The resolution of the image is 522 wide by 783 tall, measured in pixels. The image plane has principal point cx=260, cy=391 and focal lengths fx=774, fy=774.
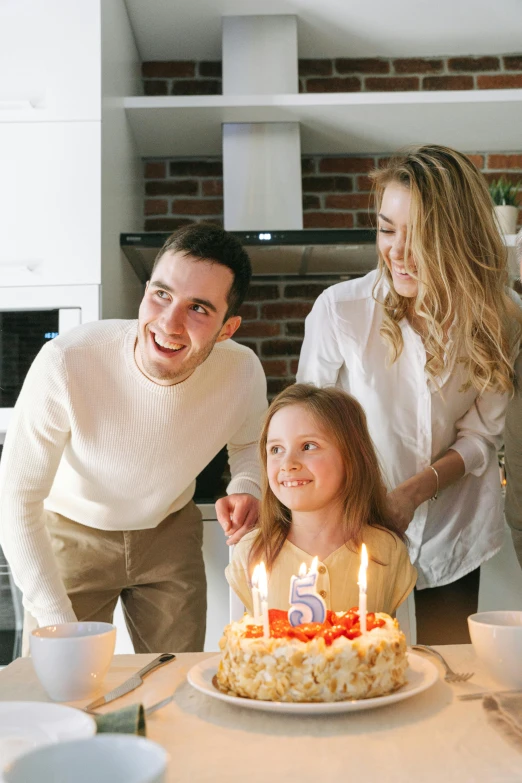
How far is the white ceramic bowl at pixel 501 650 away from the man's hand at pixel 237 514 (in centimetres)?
70

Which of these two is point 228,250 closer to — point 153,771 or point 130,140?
point 153,771

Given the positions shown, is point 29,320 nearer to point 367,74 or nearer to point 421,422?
point 421,422

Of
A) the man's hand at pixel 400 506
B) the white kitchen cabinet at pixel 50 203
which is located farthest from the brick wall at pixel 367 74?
the man's hand at pixel 400 506

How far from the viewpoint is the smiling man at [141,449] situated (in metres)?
1.43

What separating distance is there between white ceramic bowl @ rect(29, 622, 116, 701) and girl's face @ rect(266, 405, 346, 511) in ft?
2.09

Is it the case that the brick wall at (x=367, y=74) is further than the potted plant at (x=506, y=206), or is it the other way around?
the brick wall at (x=367, y=74)

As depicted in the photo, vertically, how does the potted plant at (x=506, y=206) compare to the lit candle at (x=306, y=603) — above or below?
above

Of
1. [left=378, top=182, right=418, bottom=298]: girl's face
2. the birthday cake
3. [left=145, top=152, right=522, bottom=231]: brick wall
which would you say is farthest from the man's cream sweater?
[left=145, top=152, right=522, bottom=231]: brick wall

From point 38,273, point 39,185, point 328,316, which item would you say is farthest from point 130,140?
point 328,316

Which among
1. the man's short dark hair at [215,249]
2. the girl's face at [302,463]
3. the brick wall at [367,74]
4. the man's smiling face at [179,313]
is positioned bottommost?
the girl's face at [302,463]

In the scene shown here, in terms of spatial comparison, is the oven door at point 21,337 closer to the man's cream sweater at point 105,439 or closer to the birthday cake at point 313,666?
the man's cream sweater at point 105,439

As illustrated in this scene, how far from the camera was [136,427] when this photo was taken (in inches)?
60.3

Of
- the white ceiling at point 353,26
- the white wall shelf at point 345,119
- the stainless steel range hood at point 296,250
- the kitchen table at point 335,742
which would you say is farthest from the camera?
the white ceiling at point 353,26

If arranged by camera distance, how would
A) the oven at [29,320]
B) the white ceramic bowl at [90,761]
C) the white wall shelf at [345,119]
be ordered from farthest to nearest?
the white wall shelf at [345,119], the oven at [29,320], the white ceramic bowl at [90,761]
